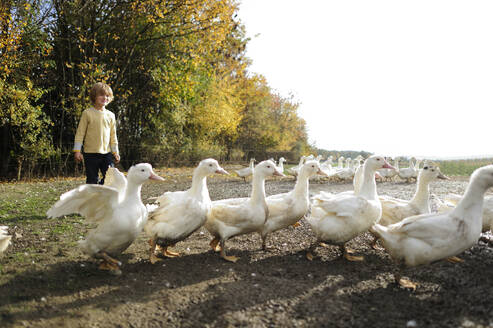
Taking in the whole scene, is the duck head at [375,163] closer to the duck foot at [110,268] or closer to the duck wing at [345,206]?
the duck wing at [345,206]

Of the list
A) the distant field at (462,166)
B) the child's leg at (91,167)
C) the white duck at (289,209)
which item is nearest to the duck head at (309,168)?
the white duck at (289,209)

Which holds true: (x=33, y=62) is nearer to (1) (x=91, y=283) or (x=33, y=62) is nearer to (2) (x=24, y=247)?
(2) (x=24, y=247)

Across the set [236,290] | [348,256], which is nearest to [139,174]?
[236,290]

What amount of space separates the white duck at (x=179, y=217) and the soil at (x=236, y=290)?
0.32 m

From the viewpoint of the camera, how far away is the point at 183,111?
57.9 feet

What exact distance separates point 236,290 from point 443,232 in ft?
7.01

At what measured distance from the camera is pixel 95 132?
5504 millimetres

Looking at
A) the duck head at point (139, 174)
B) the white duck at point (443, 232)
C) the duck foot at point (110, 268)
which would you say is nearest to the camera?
the white duck at point (443, 232)

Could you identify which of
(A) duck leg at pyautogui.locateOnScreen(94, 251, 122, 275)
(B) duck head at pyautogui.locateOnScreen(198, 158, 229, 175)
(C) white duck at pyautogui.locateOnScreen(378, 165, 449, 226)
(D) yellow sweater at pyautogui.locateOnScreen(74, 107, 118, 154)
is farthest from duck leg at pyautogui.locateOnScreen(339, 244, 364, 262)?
(D) yellow sweater at pyautogui.locateOnScreen(74, 107, 118, 154)

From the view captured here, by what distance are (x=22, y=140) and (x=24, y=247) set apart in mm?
9163

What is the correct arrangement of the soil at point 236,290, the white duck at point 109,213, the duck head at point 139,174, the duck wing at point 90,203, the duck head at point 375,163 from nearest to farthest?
1. the soil at point 236,290
2. the duck wing at point 90,203
3. the white duck at point 109,213
4. the duck head at point 139,174
5. the duck head at point 375,163

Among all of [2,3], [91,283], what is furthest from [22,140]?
[91,283]

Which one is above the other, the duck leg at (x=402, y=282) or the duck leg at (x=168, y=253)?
the duck leg at (x=402, y=282)

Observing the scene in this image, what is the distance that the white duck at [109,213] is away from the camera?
330cm
